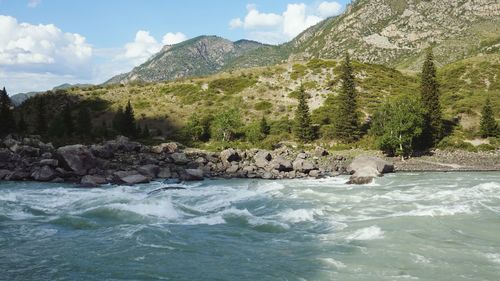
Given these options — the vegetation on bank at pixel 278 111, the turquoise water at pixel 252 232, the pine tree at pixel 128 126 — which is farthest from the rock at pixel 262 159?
the pine tree at pixel 128 126

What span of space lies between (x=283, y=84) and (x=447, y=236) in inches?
3408

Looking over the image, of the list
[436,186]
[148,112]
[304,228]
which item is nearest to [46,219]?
[304,228]

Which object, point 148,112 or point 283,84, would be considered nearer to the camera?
point 148,112

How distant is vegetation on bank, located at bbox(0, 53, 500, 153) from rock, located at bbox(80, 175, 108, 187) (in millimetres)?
28198

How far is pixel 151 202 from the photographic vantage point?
116ft

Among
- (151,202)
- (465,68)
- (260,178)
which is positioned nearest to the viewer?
(151,202)

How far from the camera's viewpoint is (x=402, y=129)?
205ft

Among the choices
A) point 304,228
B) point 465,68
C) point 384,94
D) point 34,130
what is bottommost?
point 304,228

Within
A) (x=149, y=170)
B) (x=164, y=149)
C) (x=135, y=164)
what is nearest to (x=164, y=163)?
(x=135, y=164)

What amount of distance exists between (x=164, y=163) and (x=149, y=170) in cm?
562

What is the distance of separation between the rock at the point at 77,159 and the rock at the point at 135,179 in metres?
5.39

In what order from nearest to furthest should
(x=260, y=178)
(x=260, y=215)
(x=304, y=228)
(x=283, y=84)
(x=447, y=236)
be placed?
(x=447, y=236) < (x=304, y=228) < (x=260, y=215) < (x=260, y=178) < (x=283, y=84)

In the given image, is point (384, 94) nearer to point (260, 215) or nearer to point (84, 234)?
point (260, 215)

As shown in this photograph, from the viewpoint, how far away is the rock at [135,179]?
45.9 metres
